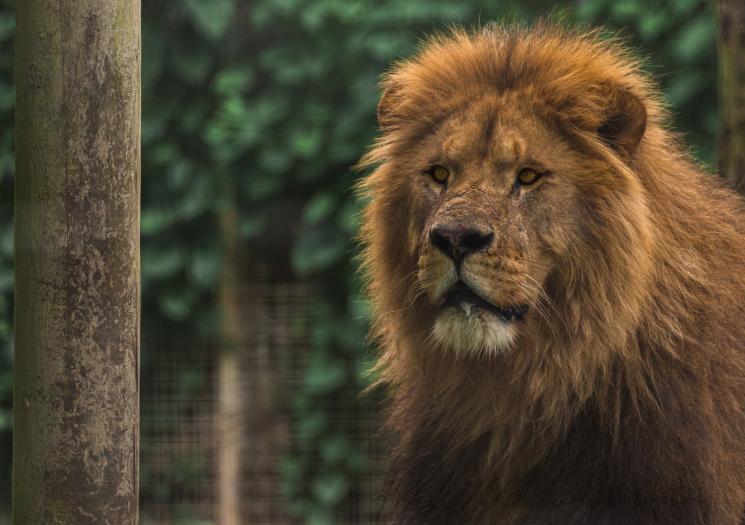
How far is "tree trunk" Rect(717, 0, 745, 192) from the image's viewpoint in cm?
344

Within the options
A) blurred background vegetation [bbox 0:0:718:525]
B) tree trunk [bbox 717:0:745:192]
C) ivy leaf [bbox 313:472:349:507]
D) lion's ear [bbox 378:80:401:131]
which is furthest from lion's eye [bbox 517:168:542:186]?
ivy leaf [bbox 313:472:349:507]

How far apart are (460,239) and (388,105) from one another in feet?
2.07

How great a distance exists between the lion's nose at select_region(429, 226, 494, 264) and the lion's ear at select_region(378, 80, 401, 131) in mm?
559

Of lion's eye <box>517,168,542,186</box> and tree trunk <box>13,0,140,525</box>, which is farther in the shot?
lion's eye <box>517,168,542,186</box>

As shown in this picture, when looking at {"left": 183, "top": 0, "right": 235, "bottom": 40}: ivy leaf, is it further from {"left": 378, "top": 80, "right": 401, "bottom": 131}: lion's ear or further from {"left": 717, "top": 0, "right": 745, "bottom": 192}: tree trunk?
{"left": 717, "top": 0, "right": 745, "bottom": 192}: tree trunk

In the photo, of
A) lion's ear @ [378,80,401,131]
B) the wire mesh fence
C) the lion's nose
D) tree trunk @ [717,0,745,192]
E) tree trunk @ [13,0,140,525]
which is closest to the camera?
tree trunk @ [13,0,140,525]

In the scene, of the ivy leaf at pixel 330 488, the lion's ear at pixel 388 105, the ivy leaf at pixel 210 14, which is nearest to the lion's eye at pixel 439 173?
the lion's ear at pixel 388 105

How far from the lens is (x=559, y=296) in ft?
8.70

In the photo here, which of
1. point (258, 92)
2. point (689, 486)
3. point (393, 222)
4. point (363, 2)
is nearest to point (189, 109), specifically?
point (258, 92)

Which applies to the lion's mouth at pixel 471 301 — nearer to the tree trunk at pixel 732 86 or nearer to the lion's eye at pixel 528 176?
the lion's eye at pixel 528 176

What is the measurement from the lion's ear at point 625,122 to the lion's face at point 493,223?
0.11m

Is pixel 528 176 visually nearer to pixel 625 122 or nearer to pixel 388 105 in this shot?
pixel 625 122

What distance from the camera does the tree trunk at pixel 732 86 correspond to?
344cm

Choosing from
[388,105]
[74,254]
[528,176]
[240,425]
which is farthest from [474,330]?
A: [240,425]
